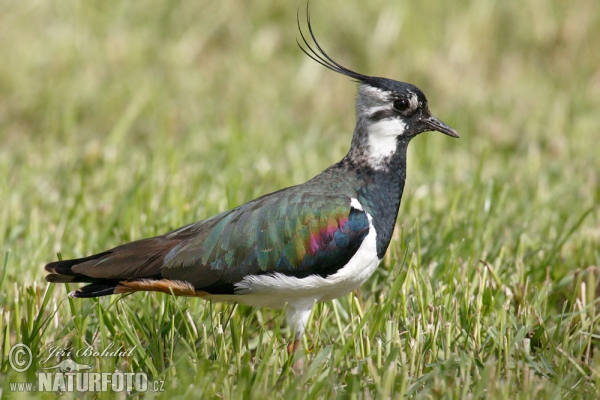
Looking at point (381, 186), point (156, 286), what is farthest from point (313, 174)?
point (156, 286)

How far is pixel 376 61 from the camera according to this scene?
786 cm

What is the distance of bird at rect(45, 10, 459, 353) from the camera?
10.9 feet

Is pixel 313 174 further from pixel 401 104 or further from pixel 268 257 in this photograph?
pixel 268 257

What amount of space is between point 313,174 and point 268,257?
7.41 ft

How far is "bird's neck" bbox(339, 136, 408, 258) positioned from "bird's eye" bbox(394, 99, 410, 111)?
0.53ft

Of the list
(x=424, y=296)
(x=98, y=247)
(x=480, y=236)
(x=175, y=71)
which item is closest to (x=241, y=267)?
(x=424, y=296)

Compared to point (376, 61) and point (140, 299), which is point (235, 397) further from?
point (376, 61)

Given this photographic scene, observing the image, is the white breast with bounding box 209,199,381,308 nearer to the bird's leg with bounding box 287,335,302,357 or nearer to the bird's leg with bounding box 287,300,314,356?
the bird's leg with bounding box 287,300,314,356

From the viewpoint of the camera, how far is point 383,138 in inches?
148

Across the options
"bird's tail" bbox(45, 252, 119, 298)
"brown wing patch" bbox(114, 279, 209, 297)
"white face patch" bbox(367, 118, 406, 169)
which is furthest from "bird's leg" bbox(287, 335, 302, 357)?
"white face patch" bbox(367, 118, 406, 169)

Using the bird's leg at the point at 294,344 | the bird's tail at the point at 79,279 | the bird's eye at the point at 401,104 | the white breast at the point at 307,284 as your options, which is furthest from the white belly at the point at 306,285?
the bird's eye at the point at 401,104

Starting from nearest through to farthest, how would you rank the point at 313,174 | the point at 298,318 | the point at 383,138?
the point at 298,318 → the point at 383,138 → the point at 313,174

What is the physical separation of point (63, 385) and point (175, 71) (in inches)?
195

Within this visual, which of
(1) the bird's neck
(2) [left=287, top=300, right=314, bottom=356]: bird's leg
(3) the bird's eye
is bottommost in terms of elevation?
(2) [left=287, top=300, right=314, bottom=356]: bird's leg
